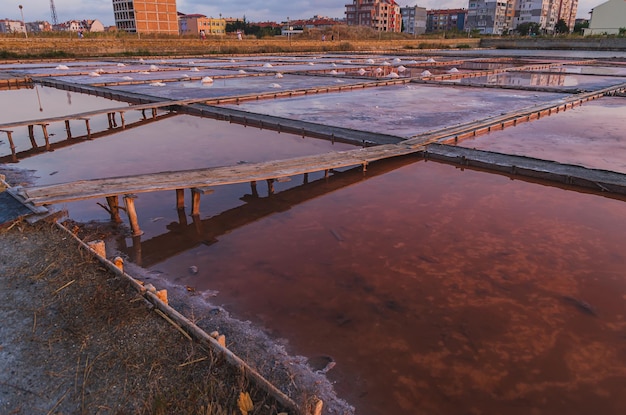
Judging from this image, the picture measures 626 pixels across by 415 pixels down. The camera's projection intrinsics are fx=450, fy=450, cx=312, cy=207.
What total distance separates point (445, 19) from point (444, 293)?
5213 inches

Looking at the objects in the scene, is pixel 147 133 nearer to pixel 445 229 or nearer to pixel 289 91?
pixel 289 91

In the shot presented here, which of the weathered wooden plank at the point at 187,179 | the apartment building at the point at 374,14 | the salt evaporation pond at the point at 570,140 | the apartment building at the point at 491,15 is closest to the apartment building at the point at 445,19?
the apartment building at the point at 491,15

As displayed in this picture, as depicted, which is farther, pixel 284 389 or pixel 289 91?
pixel 289 91

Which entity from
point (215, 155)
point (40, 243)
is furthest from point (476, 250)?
point (215, 155)

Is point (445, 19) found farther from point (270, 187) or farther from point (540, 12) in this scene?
point (270, 187)

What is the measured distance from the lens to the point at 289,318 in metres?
4.40

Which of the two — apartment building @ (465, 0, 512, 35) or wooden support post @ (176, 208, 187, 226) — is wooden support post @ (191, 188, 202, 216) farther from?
apartment building @ (465, 0, 512, 35)

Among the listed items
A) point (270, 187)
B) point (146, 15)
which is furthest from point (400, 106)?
point (146, 15)

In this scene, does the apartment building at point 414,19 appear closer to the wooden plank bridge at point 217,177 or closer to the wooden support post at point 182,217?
the wooden plank bridge at point 217,177

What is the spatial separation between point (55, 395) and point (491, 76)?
26.9 metres

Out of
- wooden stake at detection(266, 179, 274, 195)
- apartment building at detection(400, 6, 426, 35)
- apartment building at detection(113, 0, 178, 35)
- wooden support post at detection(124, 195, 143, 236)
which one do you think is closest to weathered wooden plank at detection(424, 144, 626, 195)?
wooden stake at detection(266, 179, 274, 195)

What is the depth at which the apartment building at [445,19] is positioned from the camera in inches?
4550

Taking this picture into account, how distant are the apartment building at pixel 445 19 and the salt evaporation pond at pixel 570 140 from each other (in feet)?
365

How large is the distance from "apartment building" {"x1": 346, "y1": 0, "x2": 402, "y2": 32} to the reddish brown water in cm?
10261
